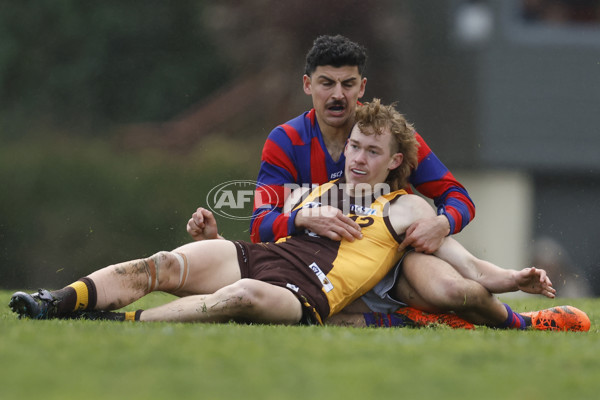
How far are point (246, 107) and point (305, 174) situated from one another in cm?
543

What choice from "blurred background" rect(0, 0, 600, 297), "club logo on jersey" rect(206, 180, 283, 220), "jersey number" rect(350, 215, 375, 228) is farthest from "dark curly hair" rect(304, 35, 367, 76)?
"blurred background" rect(0, 0, 600, 297)

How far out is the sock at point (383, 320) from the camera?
401 cm

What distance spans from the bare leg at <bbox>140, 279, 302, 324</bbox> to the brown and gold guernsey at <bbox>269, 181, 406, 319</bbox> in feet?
0.59

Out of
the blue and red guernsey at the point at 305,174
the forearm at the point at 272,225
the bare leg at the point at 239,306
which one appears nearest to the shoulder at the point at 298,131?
→ the blue and red guernsey at the point at 305,174

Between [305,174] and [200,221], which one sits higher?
[305,174]

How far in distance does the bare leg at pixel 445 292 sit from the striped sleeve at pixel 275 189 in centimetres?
56

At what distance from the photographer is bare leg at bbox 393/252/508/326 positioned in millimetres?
3848

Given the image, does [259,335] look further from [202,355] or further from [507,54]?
[507,54]

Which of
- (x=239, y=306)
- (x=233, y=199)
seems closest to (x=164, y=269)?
(x=239, y=306)

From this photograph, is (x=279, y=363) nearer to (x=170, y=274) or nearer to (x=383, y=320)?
(x=170, y=274)

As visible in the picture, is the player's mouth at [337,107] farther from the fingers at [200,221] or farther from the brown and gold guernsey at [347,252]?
the fingers at [200,221]

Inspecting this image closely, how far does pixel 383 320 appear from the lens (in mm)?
4023

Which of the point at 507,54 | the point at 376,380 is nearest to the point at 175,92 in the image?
the point at 507,54

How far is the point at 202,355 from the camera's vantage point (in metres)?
2.60
